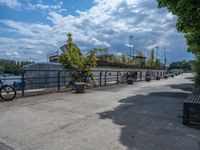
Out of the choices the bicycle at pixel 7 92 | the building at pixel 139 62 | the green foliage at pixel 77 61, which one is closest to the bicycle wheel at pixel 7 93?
the bicycle at pixel 7 92

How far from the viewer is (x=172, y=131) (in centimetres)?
464

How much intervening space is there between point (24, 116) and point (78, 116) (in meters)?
1.39

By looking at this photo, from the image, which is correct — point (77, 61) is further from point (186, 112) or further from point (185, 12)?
point (186, 112)

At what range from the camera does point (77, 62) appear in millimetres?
12484

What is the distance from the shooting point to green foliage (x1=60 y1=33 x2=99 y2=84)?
480 inches

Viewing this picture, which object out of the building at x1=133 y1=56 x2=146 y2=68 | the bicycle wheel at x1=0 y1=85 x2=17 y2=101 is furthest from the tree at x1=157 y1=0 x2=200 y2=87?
the building at x1=133 y1=56 x2=146 y2=68

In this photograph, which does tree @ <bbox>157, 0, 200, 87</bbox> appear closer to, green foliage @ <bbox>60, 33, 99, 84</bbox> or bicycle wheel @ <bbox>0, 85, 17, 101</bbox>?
green foliage @ <bbox>60, 33, 99, 84</bbox>

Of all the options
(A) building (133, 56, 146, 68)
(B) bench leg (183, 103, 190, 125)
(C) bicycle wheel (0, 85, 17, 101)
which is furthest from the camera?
(A) building (133, 56, 146, 68)

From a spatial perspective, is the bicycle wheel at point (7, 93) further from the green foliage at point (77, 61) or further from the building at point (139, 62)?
the building at point (139, 62)

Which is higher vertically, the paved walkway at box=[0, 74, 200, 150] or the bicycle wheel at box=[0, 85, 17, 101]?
the bicycle wheel at box=[0, 85, 17, 101]

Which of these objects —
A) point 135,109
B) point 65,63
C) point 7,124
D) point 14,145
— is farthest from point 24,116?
point 65,63

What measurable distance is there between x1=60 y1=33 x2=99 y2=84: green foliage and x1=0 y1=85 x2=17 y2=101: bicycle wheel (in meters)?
4.34

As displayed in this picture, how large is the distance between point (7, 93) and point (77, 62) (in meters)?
5.09

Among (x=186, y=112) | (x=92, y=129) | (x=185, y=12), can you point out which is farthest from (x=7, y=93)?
(x=185, y=12)
